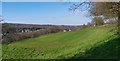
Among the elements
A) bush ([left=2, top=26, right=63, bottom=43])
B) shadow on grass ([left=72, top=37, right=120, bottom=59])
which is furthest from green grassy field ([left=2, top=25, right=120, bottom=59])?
bush ([left=2, top=26, right=63, bottom=43])

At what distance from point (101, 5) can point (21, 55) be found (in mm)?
5812

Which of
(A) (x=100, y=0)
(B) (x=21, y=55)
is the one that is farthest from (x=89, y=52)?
(A) (x=100, y=0)

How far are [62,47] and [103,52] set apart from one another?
284 cm

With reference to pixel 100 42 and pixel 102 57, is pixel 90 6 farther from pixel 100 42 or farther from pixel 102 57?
pixel 100 42

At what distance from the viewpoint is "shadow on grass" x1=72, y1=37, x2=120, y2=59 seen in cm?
1252

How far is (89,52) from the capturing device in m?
14.0

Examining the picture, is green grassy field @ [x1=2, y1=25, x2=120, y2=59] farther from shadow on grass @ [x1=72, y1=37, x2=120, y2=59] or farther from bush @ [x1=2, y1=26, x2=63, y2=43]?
bush @ [x1=2, y1=26, x2=63, y2=43]

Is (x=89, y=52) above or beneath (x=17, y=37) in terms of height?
beneath

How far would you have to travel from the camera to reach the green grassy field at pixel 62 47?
13.6 m

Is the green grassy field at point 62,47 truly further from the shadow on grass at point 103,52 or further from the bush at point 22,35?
the bush at point 22,35

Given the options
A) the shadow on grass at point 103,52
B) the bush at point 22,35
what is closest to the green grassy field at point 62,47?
the shadow on grass at point 103,52

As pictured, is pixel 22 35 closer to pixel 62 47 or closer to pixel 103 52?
pixel 103 52

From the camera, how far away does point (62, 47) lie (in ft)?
51.9

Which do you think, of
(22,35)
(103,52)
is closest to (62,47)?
(103,52)
